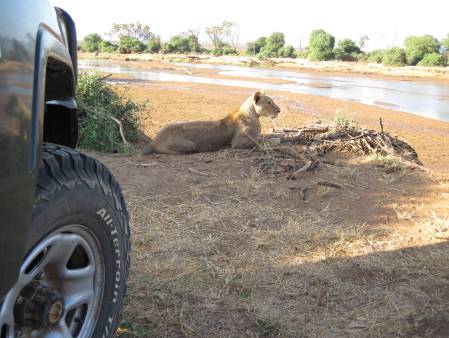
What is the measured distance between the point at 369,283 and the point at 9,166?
3.39m

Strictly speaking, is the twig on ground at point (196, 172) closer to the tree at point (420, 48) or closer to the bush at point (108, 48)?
the tree at point (420, 48)

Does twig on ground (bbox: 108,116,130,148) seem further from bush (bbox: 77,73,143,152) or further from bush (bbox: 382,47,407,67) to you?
bush (bbox: 382,47,407,67)

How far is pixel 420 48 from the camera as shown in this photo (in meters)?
61.9

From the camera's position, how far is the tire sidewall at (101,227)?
2.22 meters

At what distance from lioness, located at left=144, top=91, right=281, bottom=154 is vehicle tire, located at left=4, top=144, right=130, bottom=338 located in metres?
6.31

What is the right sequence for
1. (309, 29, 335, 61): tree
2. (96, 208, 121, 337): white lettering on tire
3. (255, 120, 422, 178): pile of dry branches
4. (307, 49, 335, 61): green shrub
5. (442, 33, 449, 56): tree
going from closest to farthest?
1. (96, 208, 121, 337): white lettering on tire
2. (255, 120, 422, 178): pile of dry branches
3. (442, 33, 449, 56): tree
4. (307, 49, 335, 61): green shrub
5. (309, 29, 335, 61): tree

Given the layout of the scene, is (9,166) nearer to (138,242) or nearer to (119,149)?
(138,242)

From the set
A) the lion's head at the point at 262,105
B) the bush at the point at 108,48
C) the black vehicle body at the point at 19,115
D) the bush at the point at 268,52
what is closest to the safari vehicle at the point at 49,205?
the black vehicle body at the point at 19,115

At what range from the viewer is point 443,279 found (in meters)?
4.48

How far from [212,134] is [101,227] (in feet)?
23.1

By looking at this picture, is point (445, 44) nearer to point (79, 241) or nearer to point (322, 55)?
point (322, 55)

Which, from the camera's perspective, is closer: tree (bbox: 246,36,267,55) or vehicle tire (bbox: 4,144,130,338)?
vehicle tire (bbox: 4,144,130,338)

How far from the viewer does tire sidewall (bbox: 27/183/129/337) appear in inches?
87.3

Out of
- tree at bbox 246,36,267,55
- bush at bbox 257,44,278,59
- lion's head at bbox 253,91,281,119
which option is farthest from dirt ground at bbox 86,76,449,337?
tree at bbox 246,36,267,55
